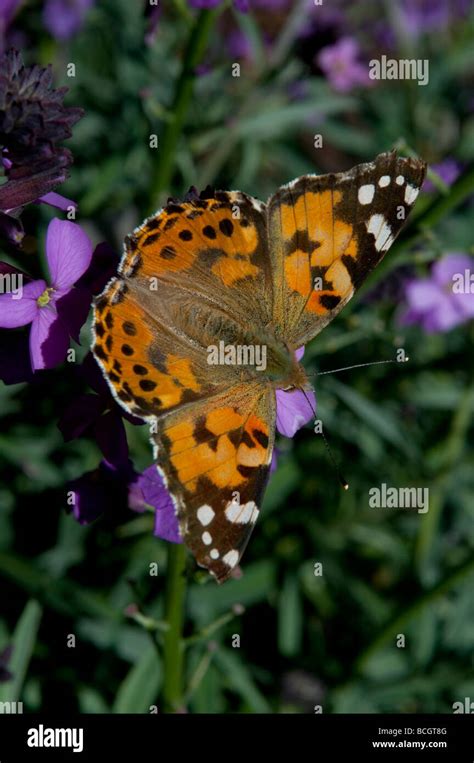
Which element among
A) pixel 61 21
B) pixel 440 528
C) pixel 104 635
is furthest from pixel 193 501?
pixel 61 21

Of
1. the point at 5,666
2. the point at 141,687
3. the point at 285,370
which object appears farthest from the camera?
the point at 141,687

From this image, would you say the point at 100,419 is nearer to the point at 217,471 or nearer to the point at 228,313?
the point at 217,471

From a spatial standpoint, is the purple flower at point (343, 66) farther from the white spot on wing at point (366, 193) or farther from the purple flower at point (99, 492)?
the purple flower at point (99, 492)

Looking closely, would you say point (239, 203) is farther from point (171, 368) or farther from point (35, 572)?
point (35, 572)

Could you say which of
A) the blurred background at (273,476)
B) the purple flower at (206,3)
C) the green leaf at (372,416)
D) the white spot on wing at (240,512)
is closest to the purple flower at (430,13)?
the blurred background at (273,476)

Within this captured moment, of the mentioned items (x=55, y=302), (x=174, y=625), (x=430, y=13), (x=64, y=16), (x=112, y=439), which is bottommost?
(x=174, y=625)

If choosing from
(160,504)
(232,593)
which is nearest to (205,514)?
(160,504)

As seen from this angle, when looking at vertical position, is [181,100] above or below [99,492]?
above
